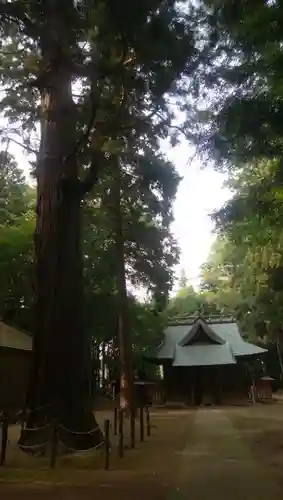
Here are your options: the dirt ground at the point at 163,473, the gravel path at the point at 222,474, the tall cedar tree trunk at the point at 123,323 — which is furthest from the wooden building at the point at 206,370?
the gravel path at the point at 222,474

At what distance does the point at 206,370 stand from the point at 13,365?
9594 millimetres

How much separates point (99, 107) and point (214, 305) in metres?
29.3

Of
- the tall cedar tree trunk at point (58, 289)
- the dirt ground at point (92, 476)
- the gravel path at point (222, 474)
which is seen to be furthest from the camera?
the tall cedar tree trunk at point (58, 289)

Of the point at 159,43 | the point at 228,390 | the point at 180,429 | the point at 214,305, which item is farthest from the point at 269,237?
the point at 214,305

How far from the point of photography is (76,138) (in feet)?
26.6

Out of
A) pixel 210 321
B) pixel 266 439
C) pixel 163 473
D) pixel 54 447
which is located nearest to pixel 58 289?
pixel 54 447

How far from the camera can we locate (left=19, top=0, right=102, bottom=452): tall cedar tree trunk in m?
7.29

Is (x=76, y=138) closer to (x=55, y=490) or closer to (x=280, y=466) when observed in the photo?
(x=55, y=490)

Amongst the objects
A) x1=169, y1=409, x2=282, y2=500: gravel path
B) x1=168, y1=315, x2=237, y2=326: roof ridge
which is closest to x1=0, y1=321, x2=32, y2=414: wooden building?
x1=169, y1=409, x2=282, y2=500: gravel path

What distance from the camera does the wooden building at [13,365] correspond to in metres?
13.3

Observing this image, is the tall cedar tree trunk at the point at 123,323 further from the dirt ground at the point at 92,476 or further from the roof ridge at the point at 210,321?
the roof ridge at the point at 210,321

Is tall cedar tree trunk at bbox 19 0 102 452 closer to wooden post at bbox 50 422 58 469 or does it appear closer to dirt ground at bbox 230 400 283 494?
wooden post at bbox 50 422 58 469

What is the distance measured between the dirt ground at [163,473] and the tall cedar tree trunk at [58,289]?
0.60m

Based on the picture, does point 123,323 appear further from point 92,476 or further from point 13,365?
point 92,476
